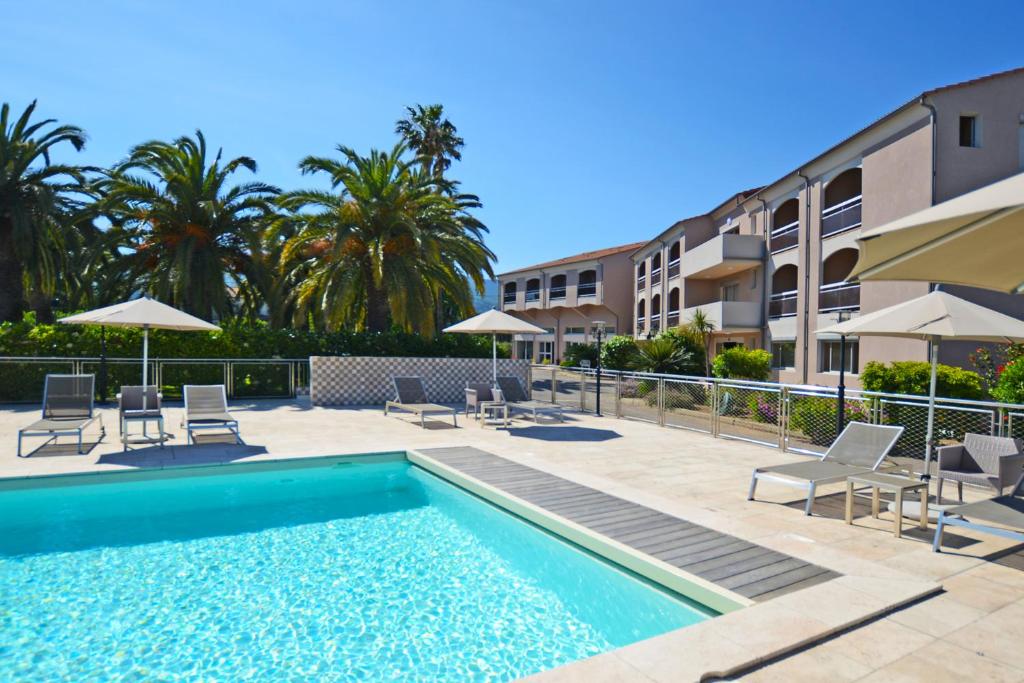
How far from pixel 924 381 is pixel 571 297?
116ft

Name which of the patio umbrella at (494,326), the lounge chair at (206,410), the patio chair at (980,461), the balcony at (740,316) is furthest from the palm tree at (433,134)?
the patio chair at (980,461)

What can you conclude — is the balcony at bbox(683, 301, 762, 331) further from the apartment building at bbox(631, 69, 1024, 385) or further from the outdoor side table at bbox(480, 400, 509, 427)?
the outdoor side table at bbox(480, 400, 509, 427)

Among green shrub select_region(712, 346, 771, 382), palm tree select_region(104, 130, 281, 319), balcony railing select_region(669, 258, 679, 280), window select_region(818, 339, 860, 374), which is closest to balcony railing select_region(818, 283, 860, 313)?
window select_region(818, 339, 860, 374)

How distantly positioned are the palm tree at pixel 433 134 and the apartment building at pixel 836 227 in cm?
1335

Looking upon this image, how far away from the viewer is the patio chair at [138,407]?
9852mm

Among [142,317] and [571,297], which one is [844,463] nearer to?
[142,317]

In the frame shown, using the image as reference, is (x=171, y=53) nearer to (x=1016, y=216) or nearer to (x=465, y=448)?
(x=465, y=448)

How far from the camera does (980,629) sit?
3703 mm

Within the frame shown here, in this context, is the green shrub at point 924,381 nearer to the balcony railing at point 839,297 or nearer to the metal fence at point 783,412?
the metal fence at point 783,412

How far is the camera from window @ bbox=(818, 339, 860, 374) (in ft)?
66.8

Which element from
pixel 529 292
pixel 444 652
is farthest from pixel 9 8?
pixel 529 292

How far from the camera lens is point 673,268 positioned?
35688 millimetres

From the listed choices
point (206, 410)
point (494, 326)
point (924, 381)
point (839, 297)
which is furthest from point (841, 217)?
point (206, 410)

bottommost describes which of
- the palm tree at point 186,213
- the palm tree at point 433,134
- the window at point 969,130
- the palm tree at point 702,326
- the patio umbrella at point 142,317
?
the patio umbrella at point 142,317
